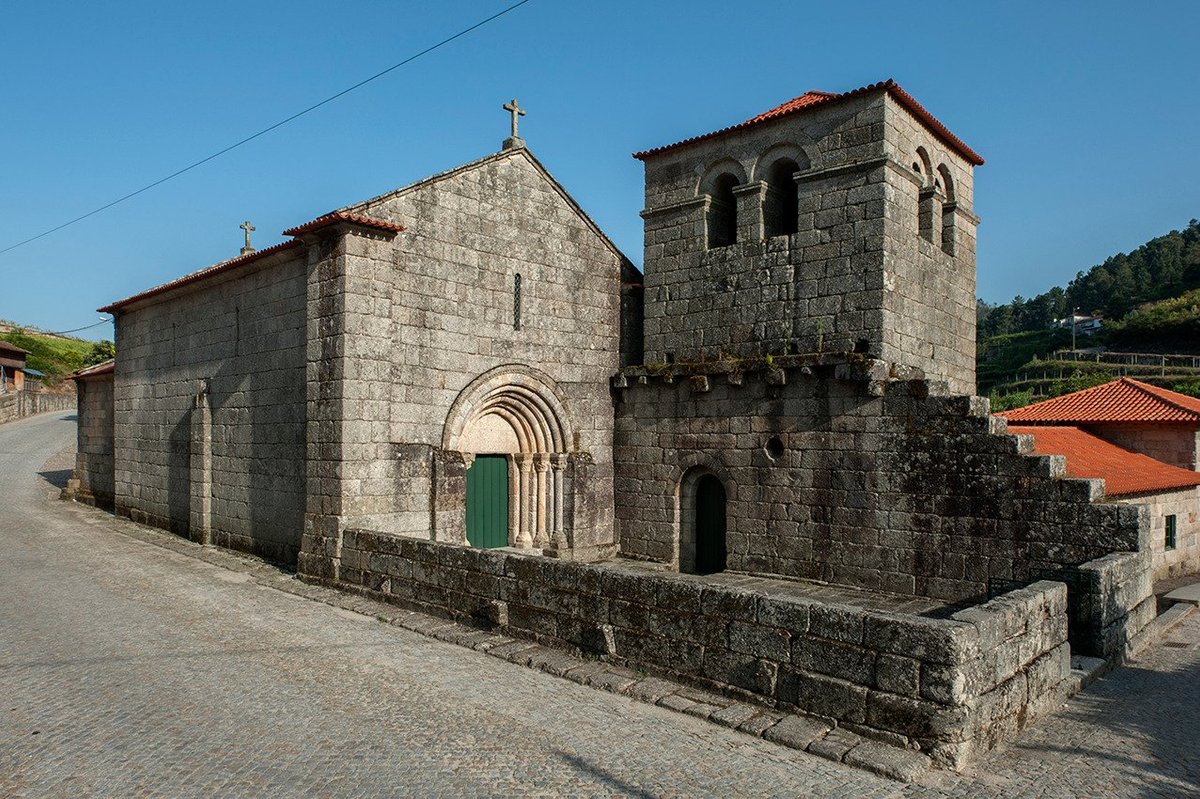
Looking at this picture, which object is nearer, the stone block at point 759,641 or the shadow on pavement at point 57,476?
the stone block at point 759,641

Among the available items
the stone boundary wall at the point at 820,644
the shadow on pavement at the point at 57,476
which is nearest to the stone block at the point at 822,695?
the stone boundary wall at the point at 820,644

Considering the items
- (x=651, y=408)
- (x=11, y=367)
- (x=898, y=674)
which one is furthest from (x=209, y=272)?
(x=11, y=367)

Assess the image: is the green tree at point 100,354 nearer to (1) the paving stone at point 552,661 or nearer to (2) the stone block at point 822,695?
(1) the paving stone at point 552,661

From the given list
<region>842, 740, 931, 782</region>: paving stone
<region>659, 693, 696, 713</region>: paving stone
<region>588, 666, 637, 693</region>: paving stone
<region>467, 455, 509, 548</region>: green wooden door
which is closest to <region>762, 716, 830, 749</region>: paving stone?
<region>842, 740, 931, 782</region>: paving stone

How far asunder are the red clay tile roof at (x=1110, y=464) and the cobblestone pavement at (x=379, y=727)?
534cm

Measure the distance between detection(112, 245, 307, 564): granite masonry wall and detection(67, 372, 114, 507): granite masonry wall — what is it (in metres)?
1.78

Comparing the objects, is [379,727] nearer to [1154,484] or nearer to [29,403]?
[1154,484]

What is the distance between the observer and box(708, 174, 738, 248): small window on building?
1375 cm

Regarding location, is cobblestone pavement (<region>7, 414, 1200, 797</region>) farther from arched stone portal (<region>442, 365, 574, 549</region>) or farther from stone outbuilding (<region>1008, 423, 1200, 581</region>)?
stone outbuilding (<region>1008, 423, 1200, 581</region>)

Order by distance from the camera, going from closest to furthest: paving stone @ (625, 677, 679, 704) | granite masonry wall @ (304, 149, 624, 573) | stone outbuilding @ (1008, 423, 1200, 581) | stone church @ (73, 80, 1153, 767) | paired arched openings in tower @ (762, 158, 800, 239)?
1. paving stone @ (625, 677, 679, 704)
2. stone church @ (73, 80, 1153, 767)
3. granite masonry wall @ (304, 149, 624, 573)
4. paired arched openings in tower @ (762, 158, 800, 239)
5. stone outbuilding @ (1008, 423, 1200, 581)

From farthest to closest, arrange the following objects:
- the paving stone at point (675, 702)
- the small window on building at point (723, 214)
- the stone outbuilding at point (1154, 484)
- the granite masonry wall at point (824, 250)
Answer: the stone outbuilding at point (1154, 484) < the small window on building at point (723, 214) < the granite masonry wall at point (824, 250) < the paving stone at point (675, 702)

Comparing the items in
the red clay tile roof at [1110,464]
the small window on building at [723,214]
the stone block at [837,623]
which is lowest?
the stone block at [837,623]

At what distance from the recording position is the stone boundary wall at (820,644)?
17.7ft

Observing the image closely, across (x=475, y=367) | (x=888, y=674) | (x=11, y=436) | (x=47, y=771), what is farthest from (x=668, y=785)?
(x=11, y=436)
